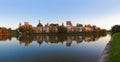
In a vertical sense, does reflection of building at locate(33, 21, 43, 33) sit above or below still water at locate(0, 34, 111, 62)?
above

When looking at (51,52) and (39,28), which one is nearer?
(51,52)

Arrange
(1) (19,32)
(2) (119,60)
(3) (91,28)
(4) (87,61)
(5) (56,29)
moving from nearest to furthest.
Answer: (2) (119,60), (4) (87,61), (1) (19,32), (5) (56,29), (3) (91,28)

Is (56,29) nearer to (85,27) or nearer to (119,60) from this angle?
(85,27)

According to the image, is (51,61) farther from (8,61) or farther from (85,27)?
(85,27)

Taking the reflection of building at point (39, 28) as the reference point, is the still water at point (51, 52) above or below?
below

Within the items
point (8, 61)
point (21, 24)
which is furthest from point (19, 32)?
point (8, 61)

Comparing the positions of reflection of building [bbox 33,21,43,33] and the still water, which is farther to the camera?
reflection of building [bbox 33,21,43,33]

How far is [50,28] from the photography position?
161m

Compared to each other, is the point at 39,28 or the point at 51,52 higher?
the point at 39,28

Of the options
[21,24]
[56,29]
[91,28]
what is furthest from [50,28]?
[91,28]

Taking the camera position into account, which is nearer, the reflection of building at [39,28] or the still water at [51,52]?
the still water at [51,52]

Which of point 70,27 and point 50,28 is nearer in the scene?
point 50,28

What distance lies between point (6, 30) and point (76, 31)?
62.0 meters

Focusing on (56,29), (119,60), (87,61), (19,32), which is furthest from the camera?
(56,29)
